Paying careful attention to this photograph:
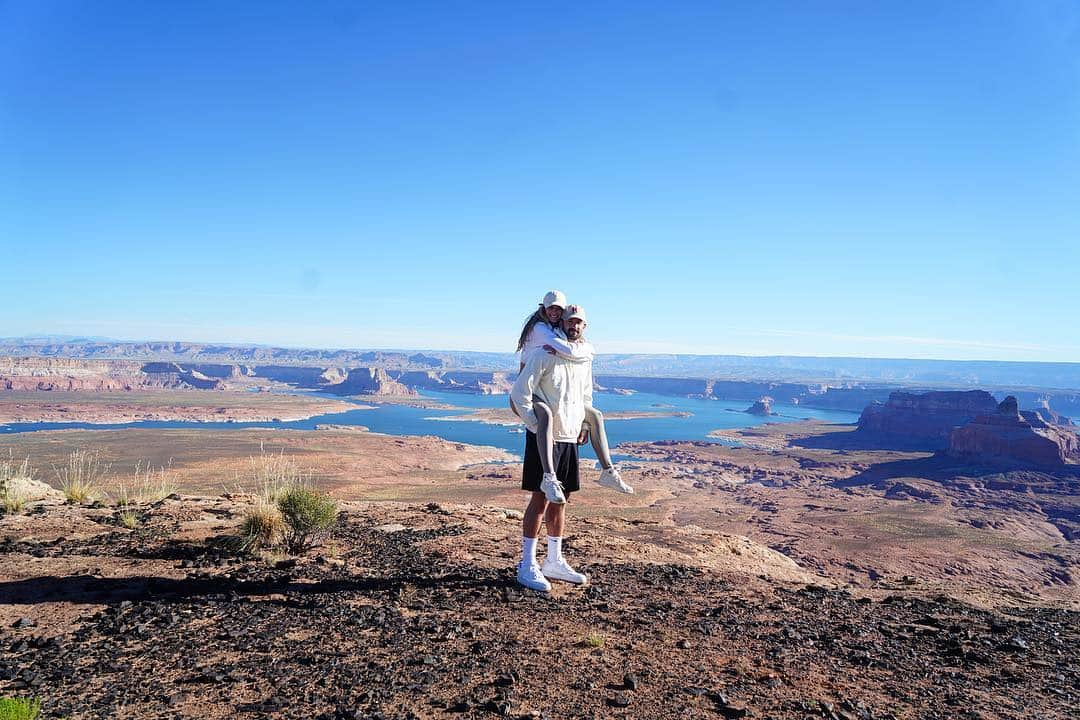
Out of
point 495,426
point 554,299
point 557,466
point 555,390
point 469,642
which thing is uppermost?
point 554,299

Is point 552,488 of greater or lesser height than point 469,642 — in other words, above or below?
above

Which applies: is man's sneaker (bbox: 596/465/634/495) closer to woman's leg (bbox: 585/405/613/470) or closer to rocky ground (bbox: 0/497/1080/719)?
woman's leg (bbox: 585/405/613/470)

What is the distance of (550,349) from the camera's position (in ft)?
14.0

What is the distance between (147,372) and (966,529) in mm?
155408

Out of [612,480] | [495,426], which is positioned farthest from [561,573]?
[495,426]

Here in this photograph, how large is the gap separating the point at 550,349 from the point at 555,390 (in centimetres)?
32

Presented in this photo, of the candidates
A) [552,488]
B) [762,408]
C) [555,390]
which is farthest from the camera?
[762,408]

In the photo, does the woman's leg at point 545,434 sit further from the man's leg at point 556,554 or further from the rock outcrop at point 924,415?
the rock outcrop at point 924,415

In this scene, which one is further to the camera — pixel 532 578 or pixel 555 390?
pixel 532 578

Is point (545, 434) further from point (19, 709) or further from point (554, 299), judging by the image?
point (19, 709)

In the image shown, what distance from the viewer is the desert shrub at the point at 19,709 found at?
239 centimetres

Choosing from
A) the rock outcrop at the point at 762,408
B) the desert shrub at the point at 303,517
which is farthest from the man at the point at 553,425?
the rock outcrop at the point at 762,408

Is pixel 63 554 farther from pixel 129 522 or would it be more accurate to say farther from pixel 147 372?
pixel 147 372

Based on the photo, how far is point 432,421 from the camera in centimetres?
9825
